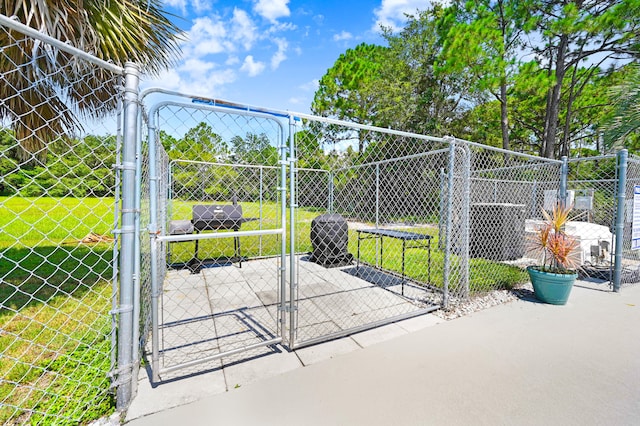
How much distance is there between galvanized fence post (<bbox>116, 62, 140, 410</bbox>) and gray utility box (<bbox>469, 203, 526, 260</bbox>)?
5.88 meters

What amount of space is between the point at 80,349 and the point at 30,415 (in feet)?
2.55

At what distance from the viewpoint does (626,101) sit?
19.9ft

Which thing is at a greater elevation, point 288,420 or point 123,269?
point 123,269

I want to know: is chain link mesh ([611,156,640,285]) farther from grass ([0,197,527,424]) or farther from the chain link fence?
grass ([0,197,527,424])

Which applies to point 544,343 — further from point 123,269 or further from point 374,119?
point 374,119

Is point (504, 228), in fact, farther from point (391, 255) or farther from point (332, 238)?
point (332, 238)

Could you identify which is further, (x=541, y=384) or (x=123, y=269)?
(x=541, y=384)

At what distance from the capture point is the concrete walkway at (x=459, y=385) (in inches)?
67.9

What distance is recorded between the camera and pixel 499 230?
5.86 meters

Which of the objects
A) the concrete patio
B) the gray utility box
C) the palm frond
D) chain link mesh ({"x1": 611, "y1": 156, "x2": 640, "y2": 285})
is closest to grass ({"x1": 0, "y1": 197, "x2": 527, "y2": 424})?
the concrete patio

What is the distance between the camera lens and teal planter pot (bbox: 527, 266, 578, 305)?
338 cm

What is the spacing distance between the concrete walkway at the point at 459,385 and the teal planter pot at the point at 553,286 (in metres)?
0.58

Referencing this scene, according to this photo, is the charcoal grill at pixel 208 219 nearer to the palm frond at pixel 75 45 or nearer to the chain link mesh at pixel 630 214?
the palm frond at pixel 75 45

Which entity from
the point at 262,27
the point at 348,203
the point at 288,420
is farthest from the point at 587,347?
the point at 262,27
